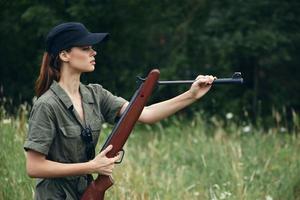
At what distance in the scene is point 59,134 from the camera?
3.61 meters

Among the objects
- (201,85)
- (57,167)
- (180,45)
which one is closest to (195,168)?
(201,85)

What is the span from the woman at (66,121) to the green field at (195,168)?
1.54 m

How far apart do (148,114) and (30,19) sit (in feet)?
31.4

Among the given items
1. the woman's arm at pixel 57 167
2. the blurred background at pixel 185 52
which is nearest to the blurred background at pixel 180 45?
the blurred background at pixel 185 52

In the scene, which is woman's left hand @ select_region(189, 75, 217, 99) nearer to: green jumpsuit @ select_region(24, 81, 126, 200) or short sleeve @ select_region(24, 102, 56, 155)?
green jumpsuit @ select_region(24, 81, 126, 200)

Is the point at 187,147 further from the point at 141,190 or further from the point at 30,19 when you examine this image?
the point at 30,19

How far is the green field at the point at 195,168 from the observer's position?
5566 millimetres

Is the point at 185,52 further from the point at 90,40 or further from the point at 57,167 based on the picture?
the point at 57,167

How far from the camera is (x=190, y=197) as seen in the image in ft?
19.1

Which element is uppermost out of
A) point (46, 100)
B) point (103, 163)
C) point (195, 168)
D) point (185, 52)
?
point (46, 100)

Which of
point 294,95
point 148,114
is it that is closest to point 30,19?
point 294,95

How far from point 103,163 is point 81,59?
563 mm

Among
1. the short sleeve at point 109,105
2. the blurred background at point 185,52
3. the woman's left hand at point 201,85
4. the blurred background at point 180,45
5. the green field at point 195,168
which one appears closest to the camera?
the woman's left hand at point 201,85

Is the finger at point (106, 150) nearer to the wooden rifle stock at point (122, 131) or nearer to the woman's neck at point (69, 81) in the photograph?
the wooden rifle stock at point (122, 131)
